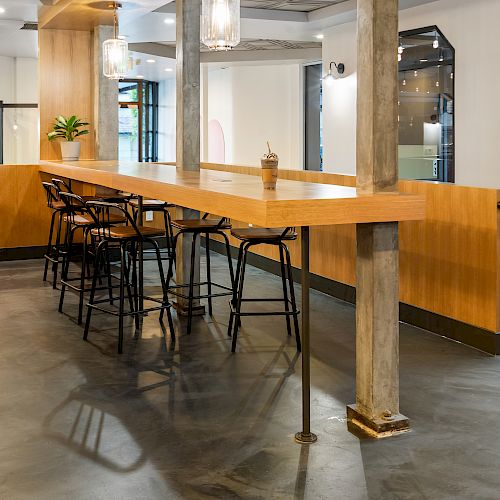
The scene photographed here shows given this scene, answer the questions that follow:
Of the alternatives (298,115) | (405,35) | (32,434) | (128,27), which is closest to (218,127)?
(298,115)

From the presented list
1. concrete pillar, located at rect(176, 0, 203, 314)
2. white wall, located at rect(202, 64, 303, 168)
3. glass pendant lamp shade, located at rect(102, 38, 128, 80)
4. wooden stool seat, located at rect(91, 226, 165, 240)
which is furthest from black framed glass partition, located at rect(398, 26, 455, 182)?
white wall, located at rect(202, 64, 303, 168)

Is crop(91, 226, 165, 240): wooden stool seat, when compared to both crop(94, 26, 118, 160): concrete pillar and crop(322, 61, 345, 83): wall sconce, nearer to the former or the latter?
crop(94, 26, 118, 160): concrete pillar

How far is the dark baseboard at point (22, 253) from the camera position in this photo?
7688mm

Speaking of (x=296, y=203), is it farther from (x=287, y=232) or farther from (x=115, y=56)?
(x=115, y=56)

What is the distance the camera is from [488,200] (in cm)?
421

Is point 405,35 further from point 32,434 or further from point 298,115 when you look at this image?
point 32,434

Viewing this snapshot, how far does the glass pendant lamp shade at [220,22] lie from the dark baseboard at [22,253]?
13.4ft

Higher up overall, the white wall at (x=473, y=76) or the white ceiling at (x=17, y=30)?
the white ceiling at (x=17, y=30)

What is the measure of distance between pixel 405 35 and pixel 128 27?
10.8 feet

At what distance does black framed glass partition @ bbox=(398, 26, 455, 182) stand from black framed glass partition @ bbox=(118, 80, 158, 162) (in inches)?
398

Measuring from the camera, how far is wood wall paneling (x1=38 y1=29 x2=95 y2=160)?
809cm

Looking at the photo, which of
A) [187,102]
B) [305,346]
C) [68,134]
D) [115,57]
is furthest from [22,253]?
[305,346]

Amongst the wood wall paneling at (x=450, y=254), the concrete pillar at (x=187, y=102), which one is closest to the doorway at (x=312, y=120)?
the wood wall paneling at (x=450, y=254)

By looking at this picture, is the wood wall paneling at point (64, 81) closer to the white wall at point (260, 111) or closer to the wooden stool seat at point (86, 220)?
the wooden stool seat at point (86, 220)
